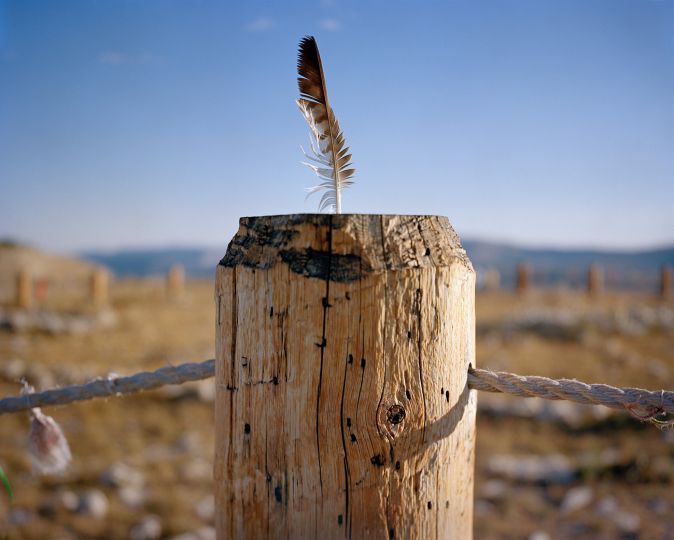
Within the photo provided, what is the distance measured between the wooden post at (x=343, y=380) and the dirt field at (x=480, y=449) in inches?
105

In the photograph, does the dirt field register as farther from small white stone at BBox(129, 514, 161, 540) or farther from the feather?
the feather

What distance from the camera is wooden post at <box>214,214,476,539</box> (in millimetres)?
1300

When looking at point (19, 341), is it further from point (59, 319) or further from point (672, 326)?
point (672, 326)

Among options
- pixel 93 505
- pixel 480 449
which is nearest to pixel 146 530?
pixel 93 505

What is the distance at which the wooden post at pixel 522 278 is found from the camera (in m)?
18.0

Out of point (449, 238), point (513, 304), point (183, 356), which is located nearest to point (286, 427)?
point (449, 238)

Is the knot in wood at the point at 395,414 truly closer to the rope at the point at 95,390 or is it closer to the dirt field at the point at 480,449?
the rope at the point at 95,390

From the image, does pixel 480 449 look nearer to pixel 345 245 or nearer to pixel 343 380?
pixel 343 380

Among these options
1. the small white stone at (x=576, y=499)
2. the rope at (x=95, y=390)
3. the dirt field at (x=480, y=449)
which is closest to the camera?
the rope at (x=95, y=390)

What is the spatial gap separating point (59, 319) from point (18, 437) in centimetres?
644

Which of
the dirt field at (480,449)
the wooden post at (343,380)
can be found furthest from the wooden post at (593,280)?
the wooden post at (343,380)

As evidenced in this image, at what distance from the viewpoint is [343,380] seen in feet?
4.29

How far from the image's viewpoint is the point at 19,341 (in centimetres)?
1062

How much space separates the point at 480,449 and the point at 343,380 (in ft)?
17.6
